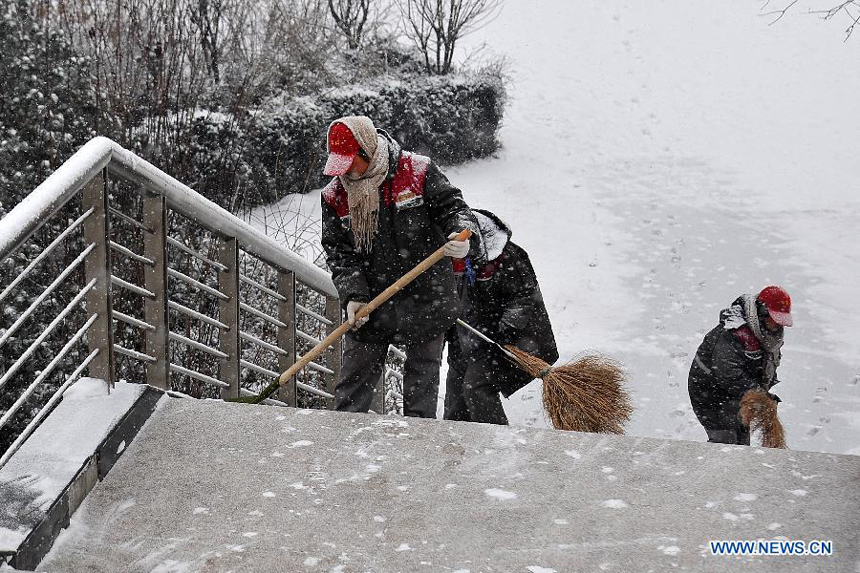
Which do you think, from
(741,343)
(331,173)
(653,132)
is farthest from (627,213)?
(331,173)

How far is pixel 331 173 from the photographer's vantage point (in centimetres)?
356

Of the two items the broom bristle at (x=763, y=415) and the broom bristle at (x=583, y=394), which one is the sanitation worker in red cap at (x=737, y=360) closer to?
the broom bristle at (x=763, y=415)

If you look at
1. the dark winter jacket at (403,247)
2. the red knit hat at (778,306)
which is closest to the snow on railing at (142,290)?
the dark winter jacket at (403,247)

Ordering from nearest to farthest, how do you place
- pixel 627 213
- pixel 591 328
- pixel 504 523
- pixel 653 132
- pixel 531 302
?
pixel 504 523 → pixel 531 302 → pixel 591 328 → pixel 627 213 → pixel 653 132

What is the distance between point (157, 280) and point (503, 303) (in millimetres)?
1869

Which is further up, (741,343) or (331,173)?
(331,173)

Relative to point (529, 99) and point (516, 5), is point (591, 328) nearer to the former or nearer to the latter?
point (529, 99)

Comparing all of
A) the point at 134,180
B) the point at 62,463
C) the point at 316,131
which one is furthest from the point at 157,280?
the point at 316,131

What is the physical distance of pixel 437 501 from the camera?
270 cm

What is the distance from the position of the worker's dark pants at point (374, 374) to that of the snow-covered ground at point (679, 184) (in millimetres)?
3391

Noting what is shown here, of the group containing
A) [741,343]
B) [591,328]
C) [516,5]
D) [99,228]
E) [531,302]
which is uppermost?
[516,5]

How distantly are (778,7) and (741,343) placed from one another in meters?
16.9

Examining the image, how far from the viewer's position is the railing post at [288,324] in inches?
176

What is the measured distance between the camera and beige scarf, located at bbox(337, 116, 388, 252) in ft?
12.0
